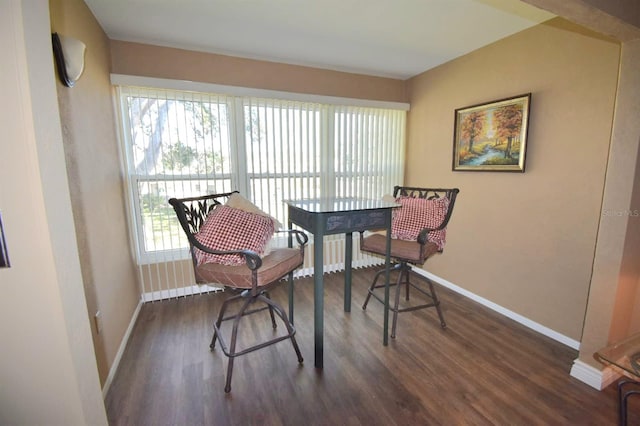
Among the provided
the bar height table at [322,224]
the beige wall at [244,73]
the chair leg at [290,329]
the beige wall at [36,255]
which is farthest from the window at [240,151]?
the beige wall at [36,255]

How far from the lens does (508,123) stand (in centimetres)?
229

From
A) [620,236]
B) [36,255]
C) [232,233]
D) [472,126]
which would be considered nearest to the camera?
[36,255]

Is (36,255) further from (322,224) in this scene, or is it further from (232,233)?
(322,224)

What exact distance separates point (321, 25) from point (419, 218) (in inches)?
66.9

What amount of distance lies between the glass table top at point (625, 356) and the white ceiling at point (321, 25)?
6.70 feet

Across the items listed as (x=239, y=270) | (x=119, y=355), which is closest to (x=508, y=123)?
(x=239, y=270)

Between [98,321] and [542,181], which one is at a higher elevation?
[542,181]

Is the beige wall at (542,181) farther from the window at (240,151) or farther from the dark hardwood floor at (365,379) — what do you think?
the window at (240,151)

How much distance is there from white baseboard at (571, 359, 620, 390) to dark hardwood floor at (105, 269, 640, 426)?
35 millimetres

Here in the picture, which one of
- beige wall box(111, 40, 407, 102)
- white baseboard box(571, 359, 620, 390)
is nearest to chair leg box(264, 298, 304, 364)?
white baseboard box(571, 359, 620, 390)

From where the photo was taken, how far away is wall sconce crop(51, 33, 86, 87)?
1285 millimetres

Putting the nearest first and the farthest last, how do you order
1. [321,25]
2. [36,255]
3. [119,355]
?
[36,255] → [119,355] → [321,25]

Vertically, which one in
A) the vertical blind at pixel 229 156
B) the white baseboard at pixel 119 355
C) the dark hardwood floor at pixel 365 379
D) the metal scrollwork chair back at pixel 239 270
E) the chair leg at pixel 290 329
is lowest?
the dark hardwood floor at pixel 365 379

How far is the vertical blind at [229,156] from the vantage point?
8.21 ft
